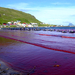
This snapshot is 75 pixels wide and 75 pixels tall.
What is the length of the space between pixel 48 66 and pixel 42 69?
0.81 meters

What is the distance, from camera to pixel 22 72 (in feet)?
25.3

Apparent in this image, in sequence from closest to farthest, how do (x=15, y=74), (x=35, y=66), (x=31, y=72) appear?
1. (x=15, y=74)
2. (x=31, y=72)
3. (x=35, y=66)

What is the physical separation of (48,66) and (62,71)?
136cm

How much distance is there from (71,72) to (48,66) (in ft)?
6.38

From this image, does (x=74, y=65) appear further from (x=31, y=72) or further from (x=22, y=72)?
(x=22, y=72)

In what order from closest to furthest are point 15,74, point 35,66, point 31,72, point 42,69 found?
point 15,74, point 31,72, point 42,69, point 35,66

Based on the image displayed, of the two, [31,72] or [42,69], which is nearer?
[31,72]

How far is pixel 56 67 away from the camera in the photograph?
8.70 metres

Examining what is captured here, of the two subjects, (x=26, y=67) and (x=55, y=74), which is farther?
(x=26, y=67)

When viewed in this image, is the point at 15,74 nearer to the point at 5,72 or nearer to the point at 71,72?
the point at 5,72

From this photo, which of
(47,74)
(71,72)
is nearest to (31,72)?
(47,74)

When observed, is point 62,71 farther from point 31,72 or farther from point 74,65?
point 31,72

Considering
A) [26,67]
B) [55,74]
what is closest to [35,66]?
[26,67]

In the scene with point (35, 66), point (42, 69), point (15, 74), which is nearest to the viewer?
point (15, 74)
